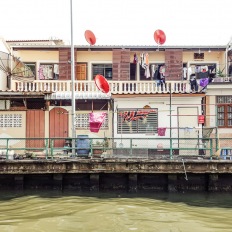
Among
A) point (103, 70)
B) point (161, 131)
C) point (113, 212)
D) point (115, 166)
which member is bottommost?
point (113, 212)

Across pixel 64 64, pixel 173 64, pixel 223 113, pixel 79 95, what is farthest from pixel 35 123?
pixel 223 113

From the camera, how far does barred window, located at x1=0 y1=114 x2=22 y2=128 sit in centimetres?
1864

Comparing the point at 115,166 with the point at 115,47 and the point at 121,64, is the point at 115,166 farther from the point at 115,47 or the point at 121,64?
the point at 115,47

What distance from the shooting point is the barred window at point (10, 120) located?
18641mm

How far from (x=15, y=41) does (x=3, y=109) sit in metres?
6.86

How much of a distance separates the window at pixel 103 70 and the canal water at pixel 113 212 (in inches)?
374

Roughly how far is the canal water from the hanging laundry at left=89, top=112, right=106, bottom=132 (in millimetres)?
4376

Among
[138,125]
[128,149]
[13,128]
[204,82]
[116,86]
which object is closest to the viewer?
[128,149]

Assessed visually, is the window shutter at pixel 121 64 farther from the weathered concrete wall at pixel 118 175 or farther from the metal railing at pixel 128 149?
the weathered concrete wall at pixel 118 175

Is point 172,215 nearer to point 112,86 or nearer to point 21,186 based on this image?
point 21,186

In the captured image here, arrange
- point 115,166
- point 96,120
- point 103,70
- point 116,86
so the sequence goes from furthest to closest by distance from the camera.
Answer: point 103,70 < point 116,86 < point 96,120 < point 115,166

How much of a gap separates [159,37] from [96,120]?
22.2 feet

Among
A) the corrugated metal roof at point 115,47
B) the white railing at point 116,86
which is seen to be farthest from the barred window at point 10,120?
the corrugated metal roof at point 115,47

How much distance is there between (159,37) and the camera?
67.2 ft
